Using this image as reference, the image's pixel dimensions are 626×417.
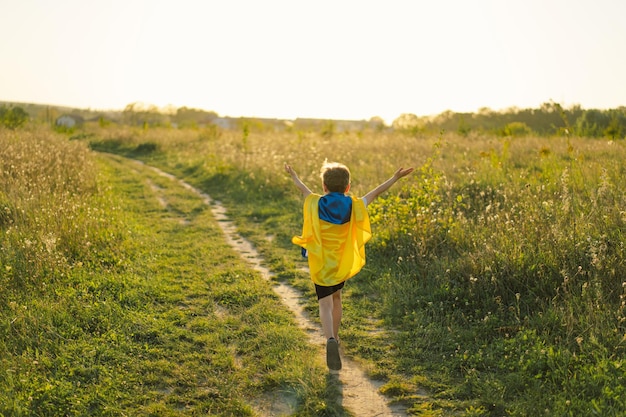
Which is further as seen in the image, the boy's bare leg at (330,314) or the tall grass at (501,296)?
the boy's bare leg at (330,314)

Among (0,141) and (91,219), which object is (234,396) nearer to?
(91,219)

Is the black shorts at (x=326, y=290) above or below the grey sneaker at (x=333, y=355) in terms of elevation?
above

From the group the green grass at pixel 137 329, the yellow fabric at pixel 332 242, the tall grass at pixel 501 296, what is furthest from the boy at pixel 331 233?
the tall grass at pixel 501 296

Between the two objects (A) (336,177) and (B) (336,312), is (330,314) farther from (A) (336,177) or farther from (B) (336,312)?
(A) (336,177)

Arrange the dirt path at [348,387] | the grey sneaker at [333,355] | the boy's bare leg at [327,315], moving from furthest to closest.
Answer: the boy's bare leg at [327,315] < the grey sneaker at [333,355] < the dirt path at [348,387]

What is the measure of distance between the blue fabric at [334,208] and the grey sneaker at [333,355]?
113cm

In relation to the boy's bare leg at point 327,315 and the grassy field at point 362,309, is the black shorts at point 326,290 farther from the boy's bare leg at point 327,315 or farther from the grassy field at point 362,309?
the grassy field at point 362,309

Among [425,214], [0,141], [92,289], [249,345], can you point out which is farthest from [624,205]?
[0,141]

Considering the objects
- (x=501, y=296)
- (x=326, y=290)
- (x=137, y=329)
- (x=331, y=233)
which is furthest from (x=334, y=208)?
(x=137, y=329)

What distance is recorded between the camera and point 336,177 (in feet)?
16.8

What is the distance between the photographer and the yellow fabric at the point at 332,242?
5129mm

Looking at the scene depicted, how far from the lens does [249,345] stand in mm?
5566

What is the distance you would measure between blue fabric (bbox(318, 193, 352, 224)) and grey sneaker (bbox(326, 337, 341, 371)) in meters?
1.13

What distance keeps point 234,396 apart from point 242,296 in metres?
2.43
